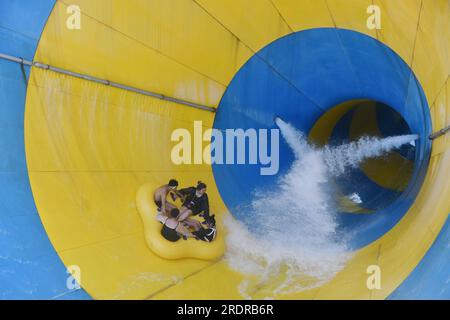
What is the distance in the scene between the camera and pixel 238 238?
471 centimetres

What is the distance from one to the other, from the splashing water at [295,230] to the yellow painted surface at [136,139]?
171 millimetres

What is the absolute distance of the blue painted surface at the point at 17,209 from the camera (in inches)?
149

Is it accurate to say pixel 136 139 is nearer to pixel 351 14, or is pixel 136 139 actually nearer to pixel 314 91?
pixel 314 91

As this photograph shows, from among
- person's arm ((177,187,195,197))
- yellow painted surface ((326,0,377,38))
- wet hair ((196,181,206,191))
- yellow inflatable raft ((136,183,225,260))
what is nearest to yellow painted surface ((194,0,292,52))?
yellow painted surface ((326,0,377,38))

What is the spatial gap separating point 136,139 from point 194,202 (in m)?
0.72

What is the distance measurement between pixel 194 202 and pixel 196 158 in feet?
1.38

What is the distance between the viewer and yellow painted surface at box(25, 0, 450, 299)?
12.7ft

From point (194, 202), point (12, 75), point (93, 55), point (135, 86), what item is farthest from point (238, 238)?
point (12, 75)

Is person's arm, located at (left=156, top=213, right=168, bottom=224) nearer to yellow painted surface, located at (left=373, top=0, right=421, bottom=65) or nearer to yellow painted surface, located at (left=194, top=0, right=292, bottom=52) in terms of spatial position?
yellow painted surface, located at (left=194, top=0, right=292, bottom=52)

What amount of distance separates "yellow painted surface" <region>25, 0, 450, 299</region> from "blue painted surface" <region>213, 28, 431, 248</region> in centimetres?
22

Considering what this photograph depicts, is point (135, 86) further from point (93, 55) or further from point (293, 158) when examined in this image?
point (293, 158)

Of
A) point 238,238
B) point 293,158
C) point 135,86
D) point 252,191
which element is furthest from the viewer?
point 293,158

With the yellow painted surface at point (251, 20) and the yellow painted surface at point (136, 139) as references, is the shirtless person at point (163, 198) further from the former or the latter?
the yellow painted surface at point (251, 20)

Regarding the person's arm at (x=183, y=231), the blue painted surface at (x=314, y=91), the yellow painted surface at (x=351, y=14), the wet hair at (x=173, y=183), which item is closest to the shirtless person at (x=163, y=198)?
the wet hair at (x=173, y=183)
